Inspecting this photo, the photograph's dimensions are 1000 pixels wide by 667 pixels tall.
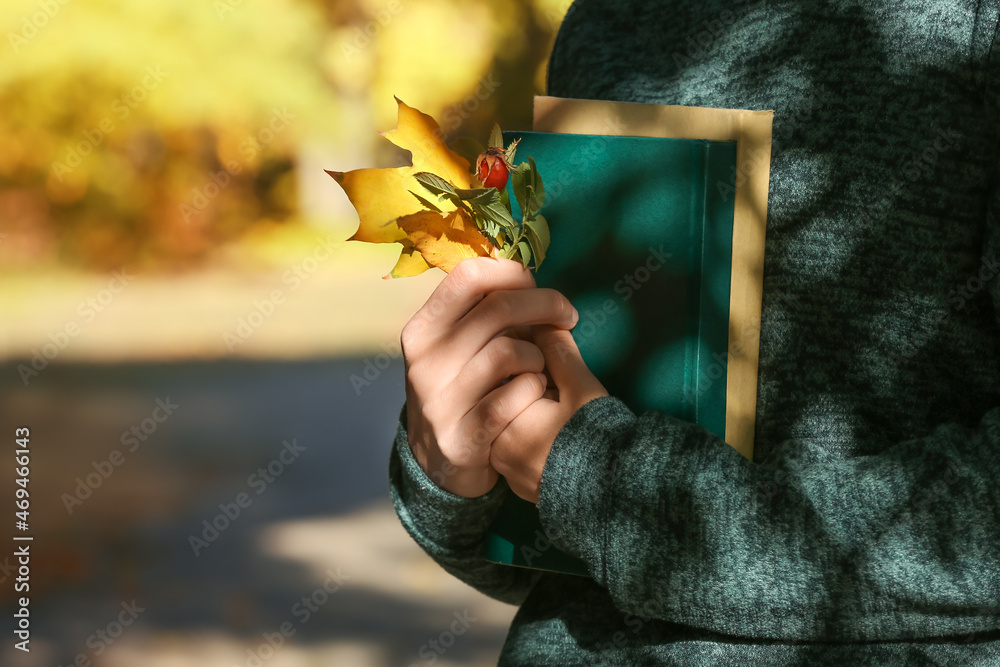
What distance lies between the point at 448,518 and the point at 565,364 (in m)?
0.23

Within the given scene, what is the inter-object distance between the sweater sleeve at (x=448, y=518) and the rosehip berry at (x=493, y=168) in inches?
12.0

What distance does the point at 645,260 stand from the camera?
871 millimetres

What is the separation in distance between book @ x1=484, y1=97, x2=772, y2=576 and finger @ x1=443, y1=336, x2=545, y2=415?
91 mm

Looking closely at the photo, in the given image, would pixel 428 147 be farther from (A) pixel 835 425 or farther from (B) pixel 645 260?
(A) pixel 835 425

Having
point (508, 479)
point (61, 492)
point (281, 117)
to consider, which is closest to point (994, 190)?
point (508, 479)

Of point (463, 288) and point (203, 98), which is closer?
point (463, 288)

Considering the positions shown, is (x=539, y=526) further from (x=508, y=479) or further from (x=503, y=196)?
(x=503, y=196)

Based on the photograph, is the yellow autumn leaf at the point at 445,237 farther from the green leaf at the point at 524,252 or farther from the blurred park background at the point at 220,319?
the blurred park background at the point at 220,319

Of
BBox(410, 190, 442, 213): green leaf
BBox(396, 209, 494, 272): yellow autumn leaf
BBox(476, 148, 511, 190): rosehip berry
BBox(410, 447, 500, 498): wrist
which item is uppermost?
BBox(476, 148, 511, 190): rosehip berry

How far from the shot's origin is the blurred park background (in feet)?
12.6

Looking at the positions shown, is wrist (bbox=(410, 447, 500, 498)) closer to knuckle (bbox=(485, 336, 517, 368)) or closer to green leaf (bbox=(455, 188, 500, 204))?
knuckle (bbox=(485, 336, 517, 368))

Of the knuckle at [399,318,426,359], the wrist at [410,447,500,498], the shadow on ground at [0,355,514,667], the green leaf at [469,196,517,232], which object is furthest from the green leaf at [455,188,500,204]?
the shadow on ground at [0,355,514,667]

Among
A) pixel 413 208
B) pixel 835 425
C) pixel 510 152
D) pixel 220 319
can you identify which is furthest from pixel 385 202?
pixel 220 319

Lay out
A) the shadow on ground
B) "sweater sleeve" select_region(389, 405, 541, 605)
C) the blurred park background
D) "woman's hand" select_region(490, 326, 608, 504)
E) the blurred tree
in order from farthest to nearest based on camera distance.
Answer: the blurred tree < the blurred park background < the shadow on ground < "sweater sleeve" select_region(389, 405, 541, 605) < "woman's hand" select_region(490, 326, 608, 504)
